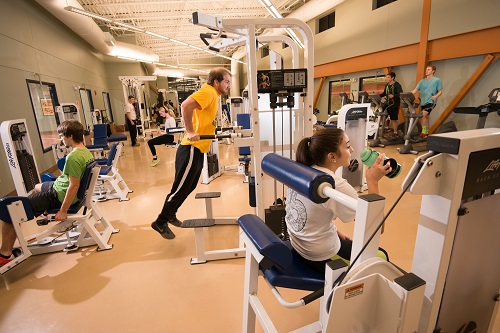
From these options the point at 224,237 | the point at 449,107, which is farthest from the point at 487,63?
the point at 224,237

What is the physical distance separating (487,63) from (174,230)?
21.9 feet

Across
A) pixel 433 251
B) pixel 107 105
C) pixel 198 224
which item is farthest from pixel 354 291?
pixel 107 105

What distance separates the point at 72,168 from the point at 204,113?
1.27 m

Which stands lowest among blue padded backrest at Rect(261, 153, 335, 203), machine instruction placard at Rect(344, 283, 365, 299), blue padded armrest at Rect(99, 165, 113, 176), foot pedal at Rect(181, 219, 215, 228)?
foot pedal at Rect(181, 219, 215, 228)

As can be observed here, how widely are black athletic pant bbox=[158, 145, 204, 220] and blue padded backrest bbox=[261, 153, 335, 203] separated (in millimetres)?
1606

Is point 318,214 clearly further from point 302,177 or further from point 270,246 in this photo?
point 302,177

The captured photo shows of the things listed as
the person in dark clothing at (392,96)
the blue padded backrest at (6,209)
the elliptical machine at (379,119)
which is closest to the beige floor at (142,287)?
the blue padded backrest at (6,209)

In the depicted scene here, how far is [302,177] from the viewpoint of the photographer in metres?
0.89

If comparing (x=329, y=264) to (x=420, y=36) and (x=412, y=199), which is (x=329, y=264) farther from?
(x=420, y=36)

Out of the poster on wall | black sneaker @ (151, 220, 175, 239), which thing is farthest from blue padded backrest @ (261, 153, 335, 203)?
the poster on wall

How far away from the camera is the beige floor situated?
179 centimetres

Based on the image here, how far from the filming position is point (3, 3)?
478 cm

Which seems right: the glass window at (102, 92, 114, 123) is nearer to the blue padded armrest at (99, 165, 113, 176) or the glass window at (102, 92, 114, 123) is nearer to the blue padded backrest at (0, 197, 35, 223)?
the blue padded armrest at (99, 165, 113, 176)

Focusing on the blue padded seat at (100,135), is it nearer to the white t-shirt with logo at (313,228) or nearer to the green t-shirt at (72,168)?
the green t-shirt at (72,168)
